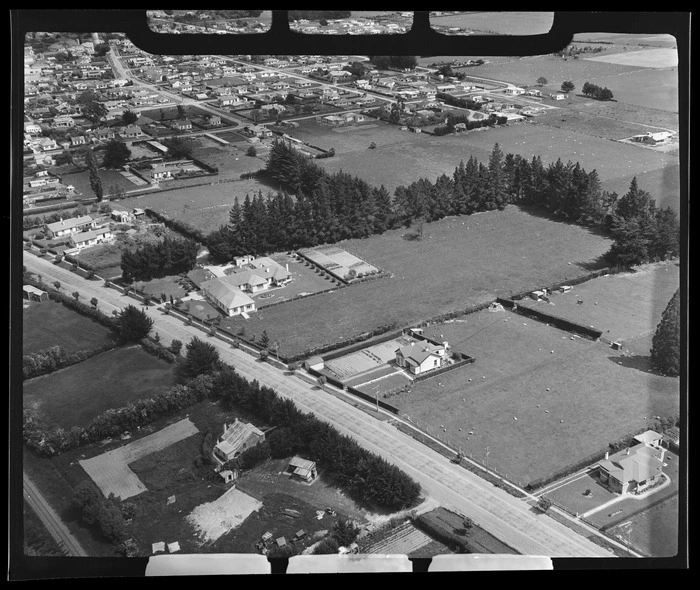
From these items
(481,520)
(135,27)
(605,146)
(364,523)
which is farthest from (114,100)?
(605,146)

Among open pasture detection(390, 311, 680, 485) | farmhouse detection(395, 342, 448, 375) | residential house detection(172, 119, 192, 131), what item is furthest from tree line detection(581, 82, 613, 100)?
residential house detection(172, 119, 192, 131)

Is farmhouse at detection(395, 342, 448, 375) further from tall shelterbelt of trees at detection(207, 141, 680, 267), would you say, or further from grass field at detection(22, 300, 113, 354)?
grass field at detection(22, 300, 113, 354)

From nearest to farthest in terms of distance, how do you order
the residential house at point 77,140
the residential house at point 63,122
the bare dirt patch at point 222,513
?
the bare dirt patch at point 222,513, the residential house at point 63,122, the residential house at point 77,140

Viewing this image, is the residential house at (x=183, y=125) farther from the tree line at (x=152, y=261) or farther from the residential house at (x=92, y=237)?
the residential house at (x=92, y=237)

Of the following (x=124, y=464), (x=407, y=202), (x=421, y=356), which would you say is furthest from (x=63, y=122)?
(x=407, y=202)

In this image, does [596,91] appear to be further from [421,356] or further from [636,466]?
[636,466]

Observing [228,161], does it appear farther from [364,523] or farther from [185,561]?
[185,561]

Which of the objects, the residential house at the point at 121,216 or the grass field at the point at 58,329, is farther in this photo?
the residential house at the point at 121,216

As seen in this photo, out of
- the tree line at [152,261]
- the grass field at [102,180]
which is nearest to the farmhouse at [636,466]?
the grass field at [102,180]
